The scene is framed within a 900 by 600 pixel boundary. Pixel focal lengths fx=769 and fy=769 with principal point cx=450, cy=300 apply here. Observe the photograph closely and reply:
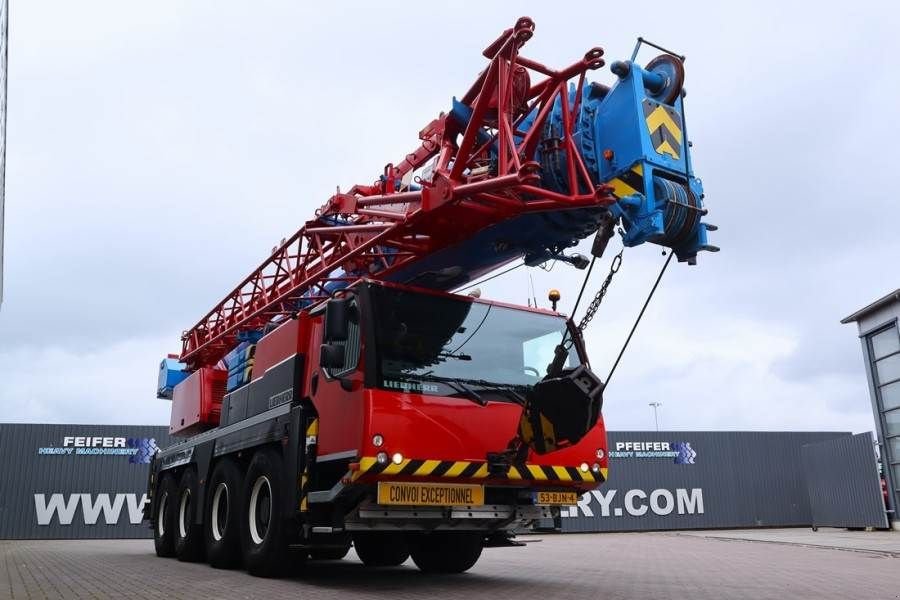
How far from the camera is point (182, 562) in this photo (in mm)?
10055

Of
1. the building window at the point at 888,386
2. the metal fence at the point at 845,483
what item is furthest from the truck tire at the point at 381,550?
the metal fence at the point at 845,483

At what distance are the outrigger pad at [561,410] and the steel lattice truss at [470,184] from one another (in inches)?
58.7

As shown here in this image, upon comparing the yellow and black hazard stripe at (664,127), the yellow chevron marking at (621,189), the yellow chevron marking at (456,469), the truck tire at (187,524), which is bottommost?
the truck tire at (187,524)

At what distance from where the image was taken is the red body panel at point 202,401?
1058 centimetres

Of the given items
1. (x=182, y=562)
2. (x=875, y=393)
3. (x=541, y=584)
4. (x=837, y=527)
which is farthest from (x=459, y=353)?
(x=837, y=527)

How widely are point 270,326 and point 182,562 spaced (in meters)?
3.33

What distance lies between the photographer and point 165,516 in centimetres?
1120

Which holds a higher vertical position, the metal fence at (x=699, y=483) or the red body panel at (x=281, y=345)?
the red body panel at (x=281, y=345)

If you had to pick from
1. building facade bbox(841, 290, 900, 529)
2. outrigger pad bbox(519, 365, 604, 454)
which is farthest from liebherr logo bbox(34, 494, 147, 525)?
building facade bbox(841, 290, 900, 529)

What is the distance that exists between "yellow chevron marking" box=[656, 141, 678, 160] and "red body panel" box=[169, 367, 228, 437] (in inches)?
278

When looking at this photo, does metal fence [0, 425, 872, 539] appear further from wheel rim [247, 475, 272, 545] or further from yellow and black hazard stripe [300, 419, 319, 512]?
yellow and black hazard stripe [300, 419, 319, 512]

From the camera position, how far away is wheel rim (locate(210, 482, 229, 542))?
8820 millimetres

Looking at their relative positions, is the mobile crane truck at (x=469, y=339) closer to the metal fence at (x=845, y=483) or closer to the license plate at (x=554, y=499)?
the license plate at (x=554, y=499)

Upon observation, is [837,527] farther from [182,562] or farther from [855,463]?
[182,562]
